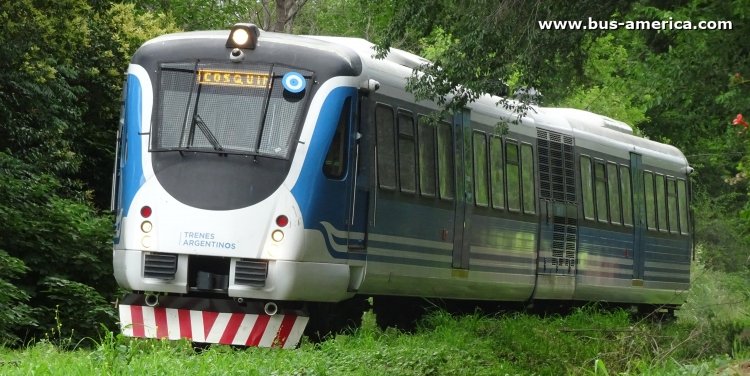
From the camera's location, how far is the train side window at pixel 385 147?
1399cm

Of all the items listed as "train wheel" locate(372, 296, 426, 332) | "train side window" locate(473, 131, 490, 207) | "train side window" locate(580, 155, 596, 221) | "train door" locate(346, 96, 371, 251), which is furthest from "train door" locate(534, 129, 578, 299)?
"train door" locate(346, 96, 371, 251)

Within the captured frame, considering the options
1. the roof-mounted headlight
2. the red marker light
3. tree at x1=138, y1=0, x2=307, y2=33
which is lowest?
the red marker light

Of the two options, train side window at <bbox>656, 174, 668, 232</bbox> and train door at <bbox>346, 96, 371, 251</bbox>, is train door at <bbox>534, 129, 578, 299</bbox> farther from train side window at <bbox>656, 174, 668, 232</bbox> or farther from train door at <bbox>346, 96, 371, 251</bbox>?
train door at <bbox>346, 96, 371, 251</bbox>

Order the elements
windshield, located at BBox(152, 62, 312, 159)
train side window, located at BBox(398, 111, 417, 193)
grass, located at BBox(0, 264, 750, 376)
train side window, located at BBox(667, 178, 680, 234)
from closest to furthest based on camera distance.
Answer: grass, located at BBox(0, 264, 750, 376), windshield, located at BBox(152, 62, 312, 159), train side window, located at BBox(398, 111, 417, 193), train side window, located at BBox(667, 178, 680, 234)

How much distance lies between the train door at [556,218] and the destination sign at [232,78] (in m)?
6.28

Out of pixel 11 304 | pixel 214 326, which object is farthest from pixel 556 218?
pixel 214 326

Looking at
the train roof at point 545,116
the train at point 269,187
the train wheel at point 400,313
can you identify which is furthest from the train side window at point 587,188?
the train at point 269,187

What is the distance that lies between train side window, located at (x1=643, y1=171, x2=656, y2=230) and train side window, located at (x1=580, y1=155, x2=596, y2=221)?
231 centimetres

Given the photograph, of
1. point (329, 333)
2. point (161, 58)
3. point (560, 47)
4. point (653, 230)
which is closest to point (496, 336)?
point (329, 333)

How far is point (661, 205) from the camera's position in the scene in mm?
23031

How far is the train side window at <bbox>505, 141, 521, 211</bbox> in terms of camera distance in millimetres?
17641

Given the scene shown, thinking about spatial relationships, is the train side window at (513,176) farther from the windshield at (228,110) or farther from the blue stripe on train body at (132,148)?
the blue stripe on train body at (132,148)

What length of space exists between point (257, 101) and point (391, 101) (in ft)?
5.84

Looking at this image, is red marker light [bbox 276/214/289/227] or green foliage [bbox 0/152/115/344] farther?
green foliage [bbox 0/152/115/344]
